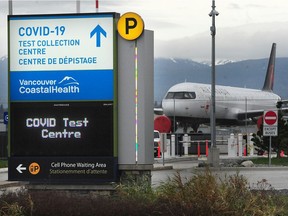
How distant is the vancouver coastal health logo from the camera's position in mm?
13820

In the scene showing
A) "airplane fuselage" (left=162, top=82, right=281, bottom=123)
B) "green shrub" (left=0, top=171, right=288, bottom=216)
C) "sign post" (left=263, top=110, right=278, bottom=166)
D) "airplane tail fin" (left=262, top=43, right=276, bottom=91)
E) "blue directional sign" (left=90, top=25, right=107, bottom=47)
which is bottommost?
"green shrub" (left=0, top=171, right=288, bottom=216)

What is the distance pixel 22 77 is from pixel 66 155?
5.19ft

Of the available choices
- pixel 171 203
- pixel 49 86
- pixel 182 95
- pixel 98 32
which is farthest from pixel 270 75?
pixel 171 203

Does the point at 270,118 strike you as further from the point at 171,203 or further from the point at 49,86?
the point at 171,203

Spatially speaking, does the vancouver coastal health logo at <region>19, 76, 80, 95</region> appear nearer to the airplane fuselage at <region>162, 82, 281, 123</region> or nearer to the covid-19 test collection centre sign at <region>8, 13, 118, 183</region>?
the covid-19 test collection centre sign at <region>8, 13, 118, 183</region>

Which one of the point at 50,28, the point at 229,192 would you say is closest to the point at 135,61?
the point at 50,28

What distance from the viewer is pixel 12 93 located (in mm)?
14117

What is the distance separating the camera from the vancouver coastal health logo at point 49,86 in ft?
45.3

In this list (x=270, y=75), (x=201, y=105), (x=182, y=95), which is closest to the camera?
(x=201, y=105)

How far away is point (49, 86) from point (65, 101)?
404 millimetres

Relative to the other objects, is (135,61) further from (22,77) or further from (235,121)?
(235,121)

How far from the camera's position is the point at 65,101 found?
13.8 m

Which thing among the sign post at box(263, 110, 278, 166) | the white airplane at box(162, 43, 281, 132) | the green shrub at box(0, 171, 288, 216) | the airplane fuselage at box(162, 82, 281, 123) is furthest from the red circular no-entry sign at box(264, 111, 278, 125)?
the green shrub at box(0, 171, 288, 216)

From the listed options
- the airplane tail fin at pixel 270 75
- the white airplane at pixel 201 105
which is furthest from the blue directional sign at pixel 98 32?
the airplane tail fin at pixel 270 75
